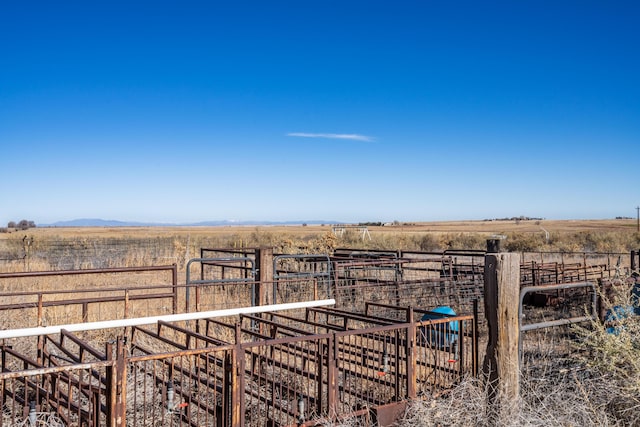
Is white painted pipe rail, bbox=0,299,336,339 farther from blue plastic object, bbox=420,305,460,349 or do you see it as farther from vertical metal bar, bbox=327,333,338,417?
vertical metal bar, bbox=327,333,338,417

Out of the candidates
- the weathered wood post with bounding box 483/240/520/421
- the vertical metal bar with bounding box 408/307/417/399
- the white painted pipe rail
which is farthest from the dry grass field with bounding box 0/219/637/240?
the vertical metal bar with bounding box 408/307/417/399

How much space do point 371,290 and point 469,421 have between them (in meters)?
9.61

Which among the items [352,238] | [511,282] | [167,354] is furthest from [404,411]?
[352,238]

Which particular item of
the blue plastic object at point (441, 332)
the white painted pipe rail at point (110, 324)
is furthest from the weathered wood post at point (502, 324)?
the white painted pipe rail at point (110, 324)

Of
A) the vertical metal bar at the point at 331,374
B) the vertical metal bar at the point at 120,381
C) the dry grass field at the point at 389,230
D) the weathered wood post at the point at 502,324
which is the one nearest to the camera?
the vertical metal bar at the point at 120,381

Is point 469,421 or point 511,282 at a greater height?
point 511,282

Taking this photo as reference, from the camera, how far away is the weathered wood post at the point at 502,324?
5582 mm

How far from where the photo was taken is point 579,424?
4.95m

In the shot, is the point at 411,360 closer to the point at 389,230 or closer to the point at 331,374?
the point at 331,374

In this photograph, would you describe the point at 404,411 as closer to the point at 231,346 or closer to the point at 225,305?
the point at 231,346

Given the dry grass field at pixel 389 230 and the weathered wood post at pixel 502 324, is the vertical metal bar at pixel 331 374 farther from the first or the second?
the dry grass field at pixel 389 230

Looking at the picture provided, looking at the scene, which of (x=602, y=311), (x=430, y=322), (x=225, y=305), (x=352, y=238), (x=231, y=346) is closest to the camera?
(x=231, y=346)

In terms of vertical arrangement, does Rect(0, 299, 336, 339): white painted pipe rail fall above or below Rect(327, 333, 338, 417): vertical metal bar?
above

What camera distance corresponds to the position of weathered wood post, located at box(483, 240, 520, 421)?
18.3 feet
